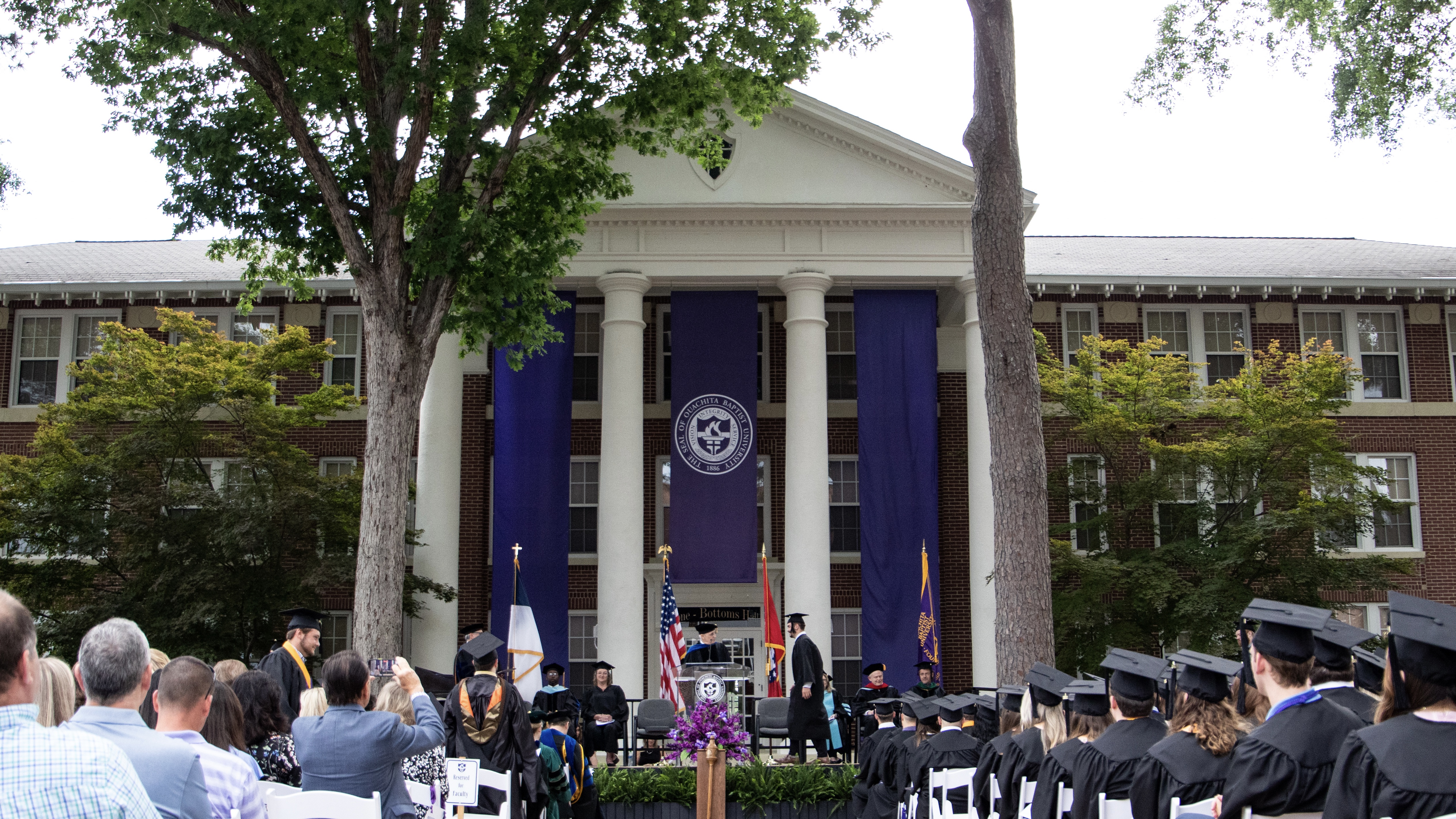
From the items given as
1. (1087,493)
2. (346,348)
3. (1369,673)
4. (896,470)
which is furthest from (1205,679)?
(346,348)

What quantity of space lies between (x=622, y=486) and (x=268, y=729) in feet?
49.8

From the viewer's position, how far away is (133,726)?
3758 millimetres

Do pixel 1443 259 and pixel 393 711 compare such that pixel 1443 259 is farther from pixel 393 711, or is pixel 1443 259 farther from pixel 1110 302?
pixel 393 711

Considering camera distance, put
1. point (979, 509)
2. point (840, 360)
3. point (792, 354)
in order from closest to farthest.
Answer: point (979, 509), point (792, 354), point (840, 360)

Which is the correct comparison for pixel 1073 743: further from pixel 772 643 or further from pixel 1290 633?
pixel 772 643

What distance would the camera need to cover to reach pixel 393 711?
7031mm

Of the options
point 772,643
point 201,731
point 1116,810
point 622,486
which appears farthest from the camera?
point 622,486

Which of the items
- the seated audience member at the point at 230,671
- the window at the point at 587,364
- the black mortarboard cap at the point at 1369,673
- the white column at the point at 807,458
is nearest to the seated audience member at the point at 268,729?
the seated audience member at the point at 230,671

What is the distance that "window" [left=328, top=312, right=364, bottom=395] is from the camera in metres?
25.7

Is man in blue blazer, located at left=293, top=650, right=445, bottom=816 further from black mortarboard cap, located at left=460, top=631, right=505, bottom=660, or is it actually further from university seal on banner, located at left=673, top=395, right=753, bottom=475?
university seal on banner, located at left=673, top=395, right=753, bottom=475

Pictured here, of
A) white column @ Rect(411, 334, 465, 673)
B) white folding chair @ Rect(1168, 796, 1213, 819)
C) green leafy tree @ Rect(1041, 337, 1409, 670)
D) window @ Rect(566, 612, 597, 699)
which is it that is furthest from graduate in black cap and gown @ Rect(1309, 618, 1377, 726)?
window @ Rect(566, 612, 597, 699)

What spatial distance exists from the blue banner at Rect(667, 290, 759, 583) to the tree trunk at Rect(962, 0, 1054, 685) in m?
9.36

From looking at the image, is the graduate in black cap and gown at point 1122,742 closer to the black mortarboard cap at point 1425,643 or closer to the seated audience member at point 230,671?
the black mortarboard cap at point 1425,643

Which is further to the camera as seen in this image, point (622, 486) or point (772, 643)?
point (622, 486)
